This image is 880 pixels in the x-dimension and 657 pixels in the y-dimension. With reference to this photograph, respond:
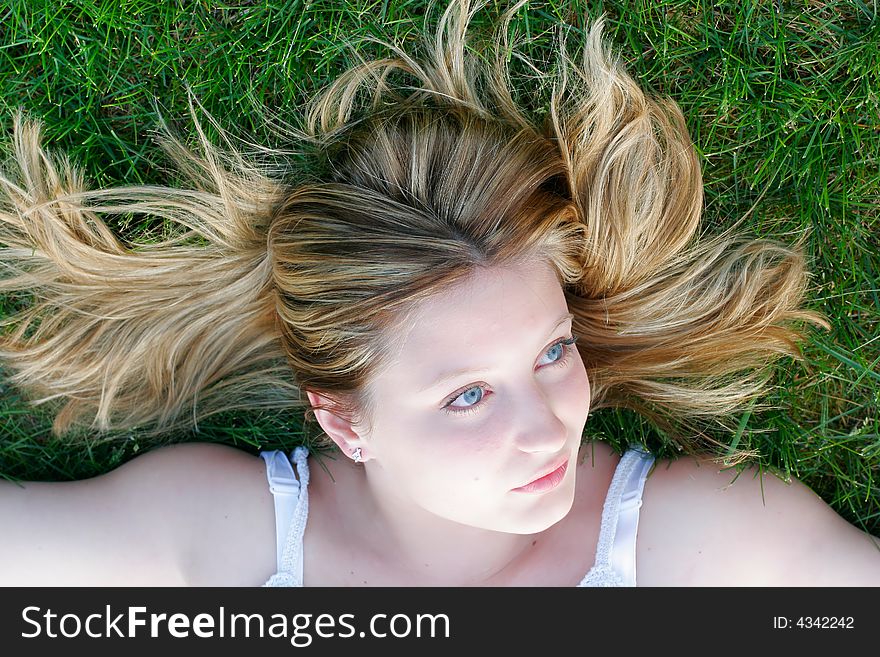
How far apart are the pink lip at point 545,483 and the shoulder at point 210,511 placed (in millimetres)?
1032

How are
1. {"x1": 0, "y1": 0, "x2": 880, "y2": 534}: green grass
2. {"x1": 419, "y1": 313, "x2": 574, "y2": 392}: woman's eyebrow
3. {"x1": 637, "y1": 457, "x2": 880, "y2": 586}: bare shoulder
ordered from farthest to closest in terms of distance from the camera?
{"x1": 0, "y1": 0, "x2": 880, "y2": 534}: green grass, {"x1": 637, "y1": 457, "x2": 880, "y2": 586}: bare shoulder, {"x1": 419, "y1": 313, "x2": 574, "y2": 392}: woman's eyebrow

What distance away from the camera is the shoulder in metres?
2.96

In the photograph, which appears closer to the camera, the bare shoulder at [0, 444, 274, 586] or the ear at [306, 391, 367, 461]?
the ear at [306, 391, 367, 461]

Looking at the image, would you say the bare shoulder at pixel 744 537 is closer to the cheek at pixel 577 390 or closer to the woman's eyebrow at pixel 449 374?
the cheek at pixel 577 390

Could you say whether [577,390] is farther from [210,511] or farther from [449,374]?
[210,511]

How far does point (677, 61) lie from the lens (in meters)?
3.18

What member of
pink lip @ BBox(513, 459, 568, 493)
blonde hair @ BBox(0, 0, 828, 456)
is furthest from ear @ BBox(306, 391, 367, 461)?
pink lip @ BBox(513, 459, 568, 493)

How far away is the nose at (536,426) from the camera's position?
235 cm

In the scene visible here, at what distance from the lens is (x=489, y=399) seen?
7.78ft

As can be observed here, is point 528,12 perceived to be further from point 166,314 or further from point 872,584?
point 872,584

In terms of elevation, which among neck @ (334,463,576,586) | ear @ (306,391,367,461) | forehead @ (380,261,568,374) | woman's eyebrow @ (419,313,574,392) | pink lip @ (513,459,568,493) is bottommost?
neck @ (334,463,576,586)

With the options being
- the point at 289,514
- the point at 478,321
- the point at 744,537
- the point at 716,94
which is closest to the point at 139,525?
the point at 289,514

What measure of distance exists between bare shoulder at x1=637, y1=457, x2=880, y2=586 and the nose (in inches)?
31.9

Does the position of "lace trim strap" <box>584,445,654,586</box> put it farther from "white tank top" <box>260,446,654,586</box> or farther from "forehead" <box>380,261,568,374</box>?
"forehead" <box>380,261,568,374</box>
